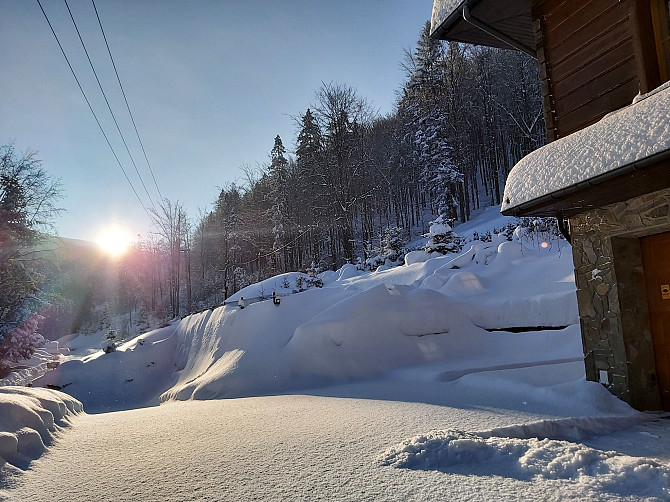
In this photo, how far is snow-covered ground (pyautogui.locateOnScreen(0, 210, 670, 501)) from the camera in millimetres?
2658

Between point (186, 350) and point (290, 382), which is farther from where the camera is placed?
point (186, 350)

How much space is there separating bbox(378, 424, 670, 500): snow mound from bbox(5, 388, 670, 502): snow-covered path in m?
0.08

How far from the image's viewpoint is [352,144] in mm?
26969

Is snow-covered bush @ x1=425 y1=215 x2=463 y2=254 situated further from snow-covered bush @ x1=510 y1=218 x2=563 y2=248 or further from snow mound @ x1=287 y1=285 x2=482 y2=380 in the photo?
snow mound @ x1=287 y1=285 x2=482 y2=380

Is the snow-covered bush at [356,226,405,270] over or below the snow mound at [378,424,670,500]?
over

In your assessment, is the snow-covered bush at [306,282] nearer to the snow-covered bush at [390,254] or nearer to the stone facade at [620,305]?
the snow-covered bush at [390,254]

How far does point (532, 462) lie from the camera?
9.16 ft

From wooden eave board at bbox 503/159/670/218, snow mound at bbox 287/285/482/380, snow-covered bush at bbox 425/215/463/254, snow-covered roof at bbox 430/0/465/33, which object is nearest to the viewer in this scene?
wooden eave board at bbox 503/159/670/218

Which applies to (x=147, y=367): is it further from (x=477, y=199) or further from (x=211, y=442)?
(x=477, y=199)

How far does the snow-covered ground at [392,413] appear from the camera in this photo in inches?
105

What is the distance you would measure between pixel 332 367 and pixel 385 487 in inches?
228

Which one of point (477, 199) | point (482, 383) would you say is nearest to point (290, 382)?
point (482, 383)

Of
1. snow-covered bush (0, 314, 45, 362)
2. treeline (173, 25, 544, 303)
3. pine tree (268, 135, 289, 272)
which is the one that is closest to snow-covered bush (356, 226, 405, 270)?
treeline (173, 25, 544, 303)

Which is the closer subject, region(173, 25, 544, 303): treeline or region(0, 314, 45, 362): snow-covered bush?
region(0, 314, 45, 362): snow-covered bush
